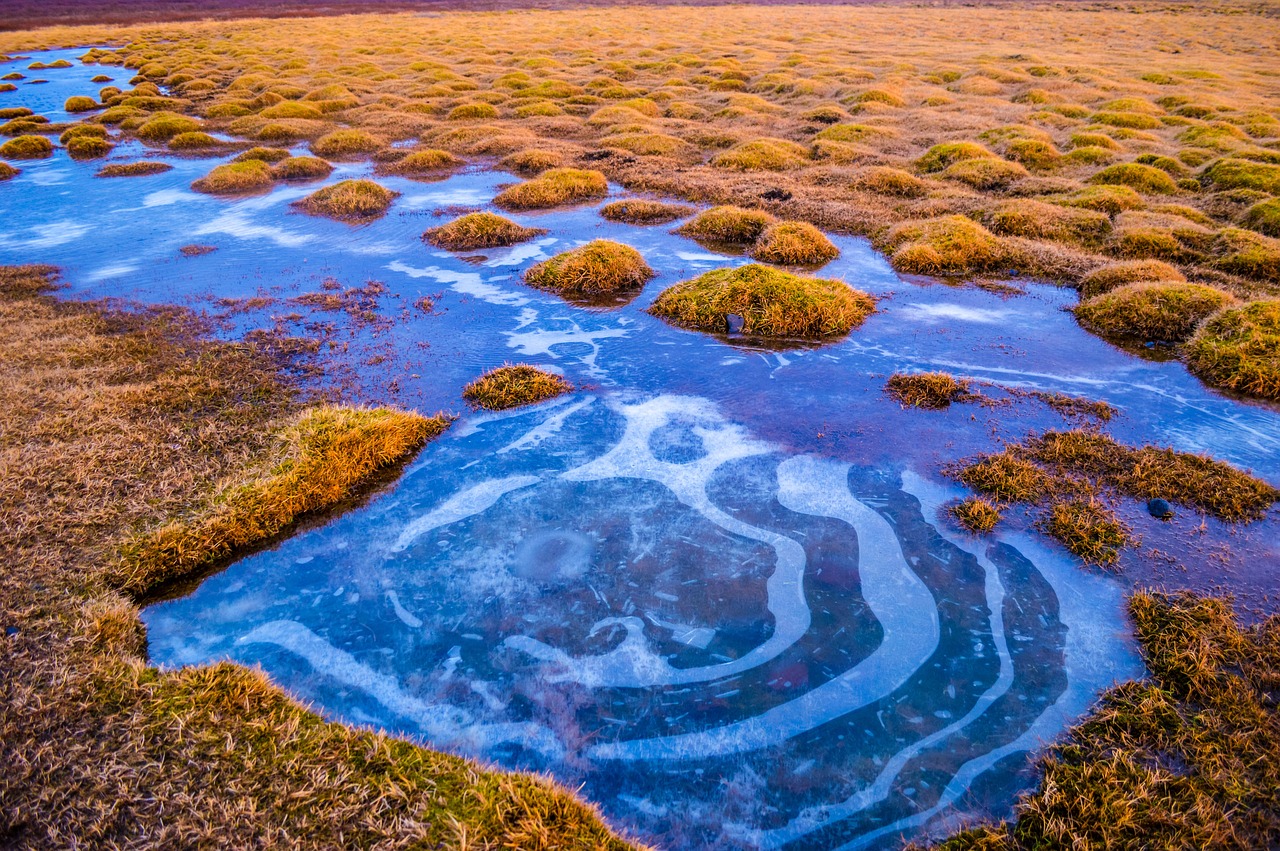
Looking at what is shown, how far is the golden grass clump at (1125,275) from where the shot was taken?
17.6 m

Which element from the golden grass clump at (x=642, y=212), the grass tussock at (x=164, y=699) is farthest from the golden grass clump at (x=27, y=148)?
the golden grass clump at (x=642, y=212)

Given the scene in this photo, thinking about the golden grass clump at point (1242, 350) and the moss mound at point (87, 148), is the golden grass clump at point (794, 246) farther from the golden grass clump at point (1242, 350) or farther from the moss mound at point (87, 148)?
the moss mound at point (87, 148)

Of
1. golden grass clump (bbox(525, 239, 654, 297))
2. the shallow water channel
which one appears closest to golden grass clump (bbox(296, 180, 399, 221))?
the shallow water channel

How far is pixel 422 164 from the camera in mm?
30922

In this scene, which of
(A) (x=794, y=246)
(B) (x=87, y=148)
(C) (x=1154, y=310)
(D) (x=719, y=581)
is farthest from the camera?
(B) (x=87, y=148)

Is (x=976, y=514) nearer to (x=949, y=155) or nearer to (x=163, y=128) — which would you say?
(x=949, y=155)

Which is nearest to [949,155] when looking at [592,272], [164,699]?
[592,272]

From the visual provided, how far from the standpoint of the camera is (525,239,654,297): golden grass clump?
18.5m

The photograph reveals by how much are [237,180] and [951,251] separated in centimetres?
2910

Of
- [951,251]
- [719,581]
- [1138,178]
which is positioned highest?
[1138,178]

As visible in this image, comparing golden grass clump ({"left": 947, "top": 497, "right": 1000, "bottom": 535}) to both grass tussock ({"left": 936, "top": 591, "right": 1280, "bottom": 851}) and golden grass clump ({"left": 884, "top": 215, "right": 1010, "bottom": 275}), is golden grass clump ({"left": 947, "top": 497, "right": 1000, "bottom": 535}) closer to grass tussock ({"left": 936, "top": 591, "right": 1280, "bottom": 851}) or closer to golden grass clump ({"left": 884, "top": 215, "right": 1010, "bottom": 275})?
grass tussock ({"left": 936, "top": 591, "right": 1280, "bottom": 851})

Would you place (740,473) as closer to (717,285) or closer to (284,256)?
(717,285)

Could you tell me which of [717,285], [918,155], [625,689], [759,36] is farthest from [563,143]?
[759,36]

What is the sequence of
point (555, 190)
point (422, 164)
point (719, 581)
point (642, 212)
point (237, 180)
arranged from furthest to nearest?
point (422, 164)
point (237, 180)
point (555, 190)
point (642, 212)
point (719, 581)
